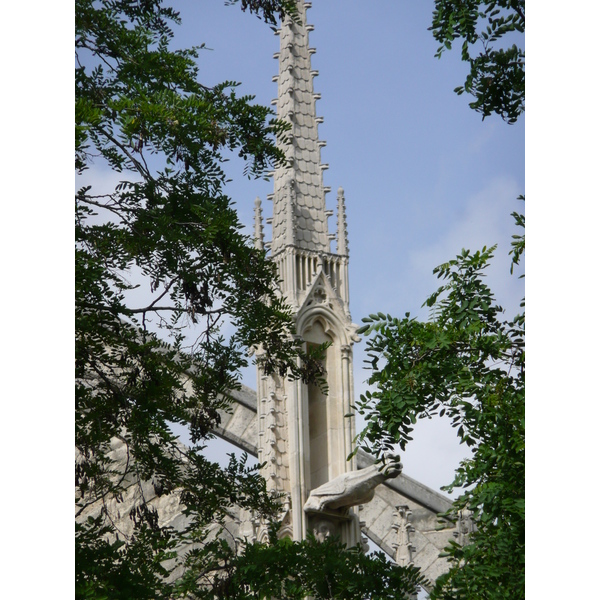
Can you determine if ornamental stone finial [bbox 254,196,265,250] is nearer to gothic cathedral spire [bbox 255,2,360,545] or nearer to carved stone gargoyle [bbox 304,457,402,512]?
gothic cathedral spire [bbox 255,2,360,545]

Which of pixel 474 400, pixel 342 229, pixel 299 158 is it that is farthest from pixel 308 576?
pixel 299 158

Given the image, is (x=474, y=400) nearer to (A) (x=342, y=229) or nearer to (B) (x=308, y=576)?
(B) (x=308, y=576)

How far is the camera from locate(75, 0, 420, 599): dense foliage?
825 centimetres

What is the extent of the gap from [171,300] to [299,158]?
170 inches

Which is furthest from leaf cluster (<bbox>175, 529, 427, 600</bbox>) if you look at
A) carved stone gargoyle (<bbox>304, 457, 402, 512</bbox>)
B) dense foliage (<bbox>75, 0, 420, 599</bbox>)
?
carved stone gargoyle (<bbox>304, 457, 402, 512</bbox>)

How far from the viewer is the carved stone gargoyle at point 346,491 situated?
1153cm

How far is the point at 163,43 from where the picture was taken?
928cm

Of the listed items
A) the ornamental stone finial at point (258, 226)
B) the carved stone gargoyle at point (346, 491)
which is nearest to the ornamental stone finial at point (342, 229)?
the ornamental stone finial at point (258, 226)

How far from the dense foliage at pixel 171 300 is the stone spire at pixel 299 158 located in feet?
11.8

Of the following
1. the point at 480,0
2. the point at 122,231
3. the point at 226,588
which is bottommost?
the point at 226,588

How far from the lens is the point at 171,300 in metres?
9.20
